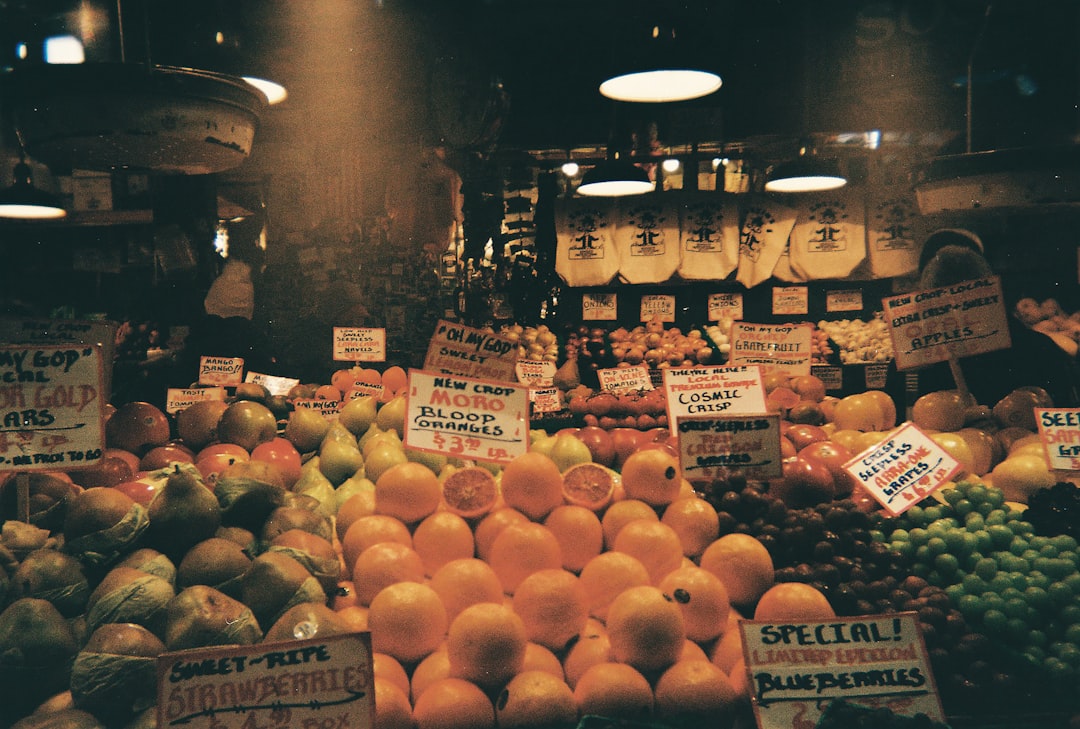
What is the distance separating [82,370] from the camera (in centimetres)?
203

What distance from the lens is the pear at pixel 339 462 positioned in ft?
9.96

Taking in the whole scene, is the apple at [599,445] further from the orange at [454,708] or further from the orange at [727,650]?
the orange at [454,708]

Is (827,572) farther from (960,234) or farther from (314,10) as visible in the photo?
(314,10)

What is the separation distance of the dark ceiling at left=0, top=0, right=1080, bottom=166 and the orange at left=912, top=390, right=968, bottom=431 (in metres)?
1.75

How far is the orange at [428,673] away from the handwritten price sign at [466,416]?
812 mm

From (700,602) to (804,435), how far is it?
1.61 metres

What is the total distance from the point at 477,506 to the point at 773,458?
991 millimetres

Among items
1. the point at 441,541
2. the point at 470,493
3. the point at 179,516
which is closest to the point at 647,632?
the point at 441,541

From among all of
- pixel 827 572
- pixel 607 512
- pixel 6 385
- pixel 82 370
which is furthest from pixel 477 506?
pixel 6 385

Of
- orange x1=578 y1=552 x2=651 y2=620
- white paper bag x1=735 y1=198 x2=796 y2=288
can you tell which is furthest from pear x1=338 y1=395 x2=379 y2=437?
white paper bag x1=735 y1=198 x2=796 y2=288

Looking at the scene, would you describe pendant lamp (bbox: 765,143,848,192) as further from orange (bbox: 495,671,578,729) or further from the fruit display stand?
orange (bbox: 495,671,578,729)

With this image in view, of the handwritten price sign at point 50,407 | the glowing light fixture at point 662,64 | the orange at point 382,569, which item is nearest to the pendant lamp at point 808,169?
the glowing light fixture at point 662,64

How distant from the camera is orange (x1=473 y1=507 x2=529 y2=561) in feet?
7.02

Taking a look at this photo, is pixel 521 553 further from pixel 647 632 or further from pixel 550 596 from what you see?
pixel 647 632
